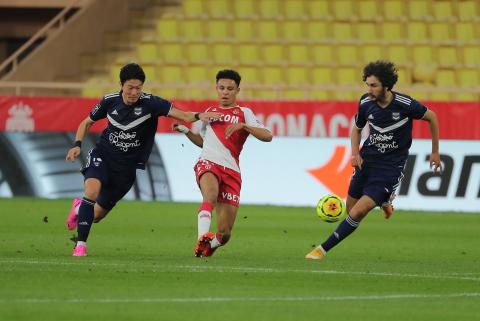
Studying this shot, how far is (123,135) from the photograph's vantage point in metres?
13.5

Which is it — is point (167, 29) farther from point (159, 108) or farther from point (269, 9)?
point (159, 108)

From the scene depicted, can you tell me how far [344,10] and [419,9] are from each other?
173cm

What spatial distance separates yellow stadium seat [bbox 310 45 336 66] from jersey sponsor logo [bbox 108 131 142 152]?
52.1ft

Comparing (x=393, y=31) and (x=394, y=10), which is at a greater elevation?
(x=394, y=10)

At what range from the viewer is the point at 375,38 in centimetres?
2950

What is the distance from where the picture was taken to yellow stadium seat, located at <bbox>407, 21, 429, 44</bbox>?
29.5 m

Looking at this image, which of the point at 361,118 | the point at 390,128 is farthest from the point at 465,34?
the point at 390,128

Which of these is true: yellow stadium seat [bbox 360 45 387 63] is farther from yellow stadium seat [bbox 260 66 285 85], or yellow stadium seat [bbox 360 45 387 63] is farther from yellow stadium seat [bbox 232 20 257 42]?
yellow stadium seat [bbox 232 20 257 42]

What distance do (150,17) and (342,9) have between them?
181 inches

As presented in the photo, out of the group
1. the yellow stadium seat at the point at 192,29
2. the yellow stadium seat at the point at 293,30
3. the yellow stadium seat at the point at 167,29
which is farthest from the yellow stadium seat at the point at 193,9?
the yellow stadium seat at the point at 293,30

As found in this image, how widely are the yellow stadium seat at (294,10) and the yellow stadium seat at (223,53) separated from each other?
5.37 ft

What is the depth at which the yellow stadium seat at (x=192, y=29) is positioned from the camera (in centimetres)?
2969

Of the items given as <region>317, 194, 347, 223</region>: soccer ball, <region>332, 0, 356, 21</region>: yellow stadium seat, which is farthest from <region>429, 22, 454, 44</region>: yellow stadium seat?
<region>317, 194, 347, 223</region>: soccer ball

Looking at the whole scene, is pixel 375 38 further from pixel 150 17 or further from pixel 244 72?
pixel 150 17
